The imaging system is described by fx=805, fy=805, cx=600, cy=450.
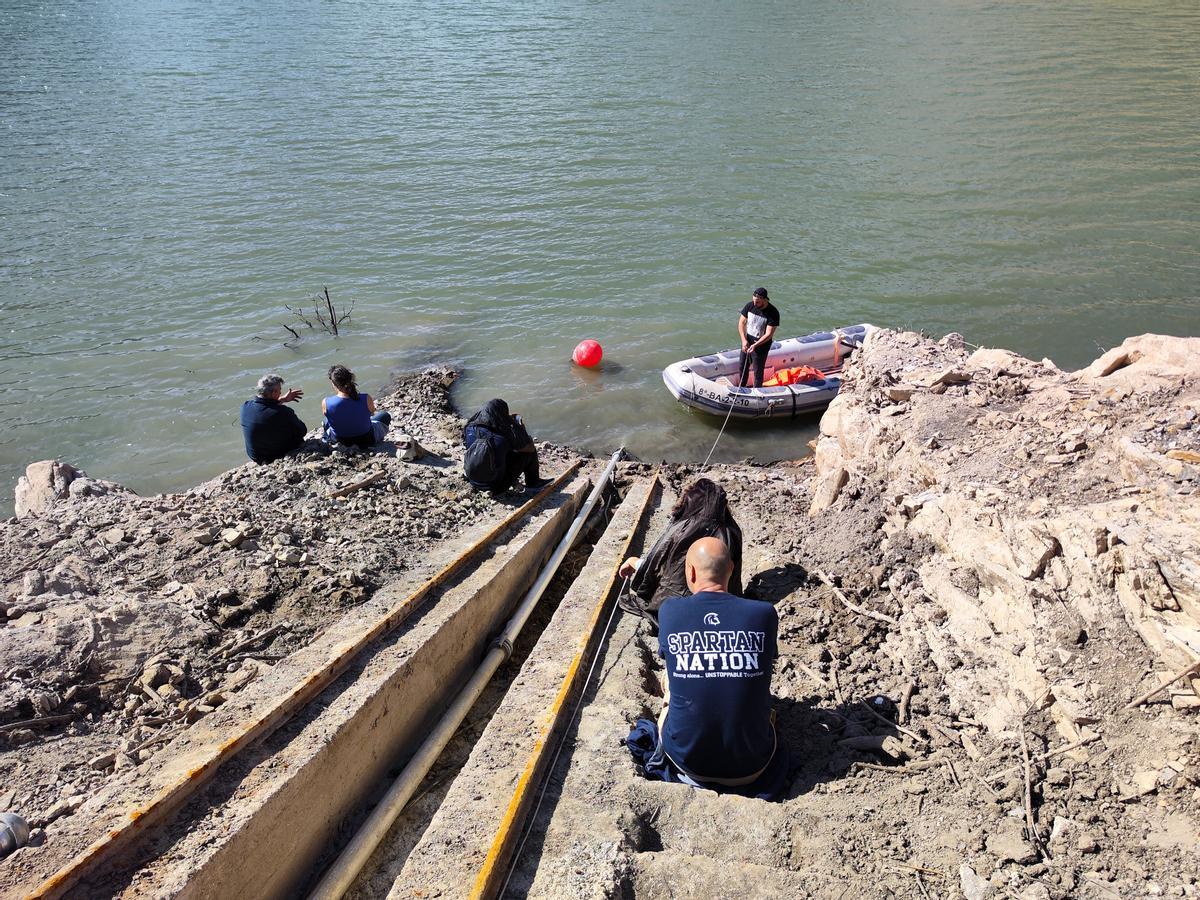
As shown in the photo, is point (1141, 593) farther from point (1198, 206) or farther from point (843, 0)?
point (843, 0)

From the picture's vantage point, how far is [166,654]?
5.20 m

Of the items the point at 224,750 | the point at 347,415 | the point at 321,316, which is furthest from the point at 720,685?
the point at 321,316

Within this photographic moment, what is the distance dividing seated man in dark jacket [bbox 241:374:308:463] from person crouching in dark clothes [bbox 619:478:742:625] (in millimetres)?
4451

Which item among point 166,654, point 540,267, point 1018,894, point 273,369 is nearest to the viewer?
point 1018,894

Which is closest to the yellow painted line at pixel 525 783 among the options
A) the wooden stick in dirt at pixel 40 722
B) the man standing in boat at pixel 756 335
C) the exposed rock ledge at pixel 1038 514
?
the exposed rock ledge at pixel 1038 514

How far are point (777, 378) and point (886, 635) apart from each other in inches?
314

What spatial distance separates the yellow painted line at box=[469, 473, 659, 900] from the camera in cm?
362

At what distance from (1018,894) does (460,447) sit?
7.94 meters

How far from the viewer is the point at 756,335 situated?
41.3 ft

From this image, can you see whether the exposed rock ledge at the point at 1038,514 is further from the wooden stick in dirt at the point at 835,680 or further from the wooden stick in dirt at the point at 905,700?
the wooden stick in dirt at the point at 835,680

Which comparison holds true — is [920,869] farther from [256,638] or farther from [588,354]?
[588,354]

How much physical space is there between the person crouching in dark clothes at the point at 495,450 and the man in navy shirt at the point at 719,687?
4.07m

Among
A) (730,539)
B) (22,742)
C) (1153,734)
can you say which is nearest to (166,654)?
(22,742)

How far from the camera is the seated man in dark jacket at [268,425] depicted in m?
8.60
